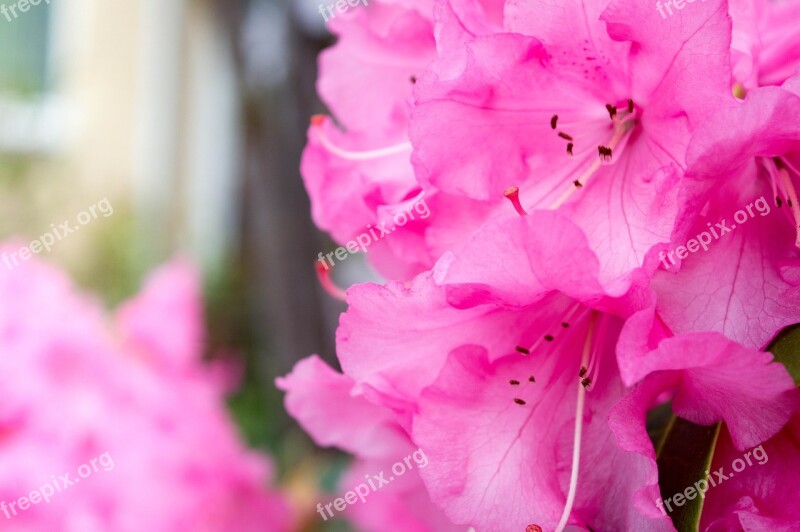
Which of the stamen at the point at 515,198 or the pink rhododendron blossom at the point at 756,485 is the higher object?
the stamen at the point at 515,198

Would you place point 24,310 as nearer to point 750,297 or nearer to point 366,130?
point 366,130

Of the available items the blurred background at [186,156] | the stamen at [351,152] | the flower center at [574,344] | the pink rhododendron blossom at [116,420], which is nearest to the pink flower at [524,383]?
the flower center at [574,344]

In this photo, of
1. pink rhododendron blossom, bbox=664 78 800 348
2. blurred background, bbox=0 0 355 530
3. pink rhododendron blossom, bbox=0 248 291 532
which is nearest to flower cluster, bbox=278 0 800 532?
pink rhododendron blossom, bbox=664 78 800 348

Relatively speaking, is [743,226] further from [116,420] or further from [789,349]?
[116,420]

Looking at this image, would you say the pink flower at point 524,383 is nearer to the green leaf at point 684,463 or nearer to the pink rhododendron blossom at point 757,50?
the green leaf at point 684,463

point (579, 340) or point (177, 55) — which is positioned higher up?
point (579, 340)

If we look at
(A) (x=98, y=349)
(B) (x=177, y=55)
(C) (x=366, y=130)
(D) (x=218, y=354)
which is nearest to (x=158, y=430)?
(A) (x=98, y=349)
